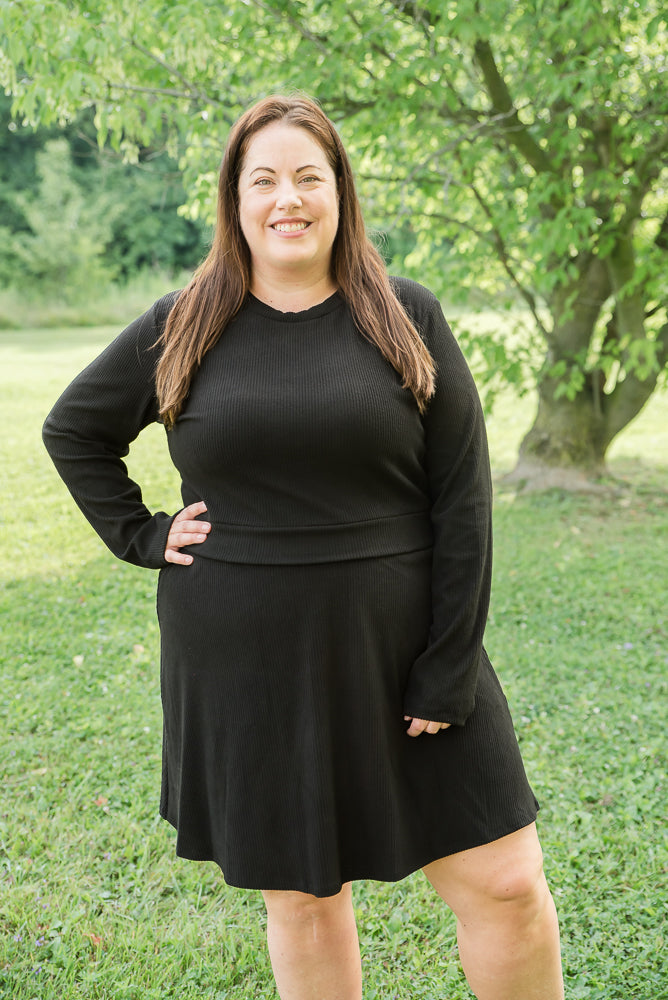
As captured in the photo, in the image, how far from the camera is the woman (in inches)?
72.8

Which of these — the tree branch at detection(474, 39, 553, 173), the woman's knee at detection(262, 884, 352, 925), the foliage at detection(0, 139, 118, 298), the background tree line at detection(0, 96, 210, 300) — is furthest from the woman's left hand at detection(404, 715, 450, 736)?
the foliage at detection(0, 139, 118, 298)

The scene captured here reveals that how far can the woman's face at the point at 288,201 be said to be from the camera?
6.23 feet

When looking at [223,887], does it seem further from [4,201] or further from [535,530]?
[4,201]

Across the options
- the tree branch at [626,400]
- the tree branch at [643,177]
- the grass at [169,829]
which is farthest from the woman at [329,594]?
the tree branch at [626,400]

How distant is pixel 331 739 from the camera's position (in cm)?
186

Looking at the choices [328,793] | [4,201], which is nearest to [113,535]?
[328,793]

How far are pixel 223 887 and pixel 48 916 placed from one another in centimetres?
55

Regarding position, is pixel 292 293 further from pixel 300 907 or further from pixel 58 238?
pixel 58 238

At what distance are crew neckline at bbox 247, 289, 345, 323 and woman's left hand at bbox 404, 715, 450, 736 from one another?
2.79 feet

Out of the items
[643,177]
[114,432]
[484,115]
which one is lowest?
[114,432]

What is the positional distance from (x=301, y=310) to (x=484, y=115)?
234 inches

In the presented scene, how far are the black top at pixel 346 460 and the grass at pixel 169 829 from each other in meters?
1.30

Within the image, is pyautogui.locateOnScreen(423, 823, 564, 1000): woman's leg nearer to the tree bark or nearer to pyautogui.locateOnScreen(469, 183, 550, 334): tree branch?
pyautogui.locateOnScreen(469, 183, 550, 334): tree branch

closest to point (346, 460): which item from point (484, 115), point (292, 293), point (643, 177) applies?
point (292, 293)
